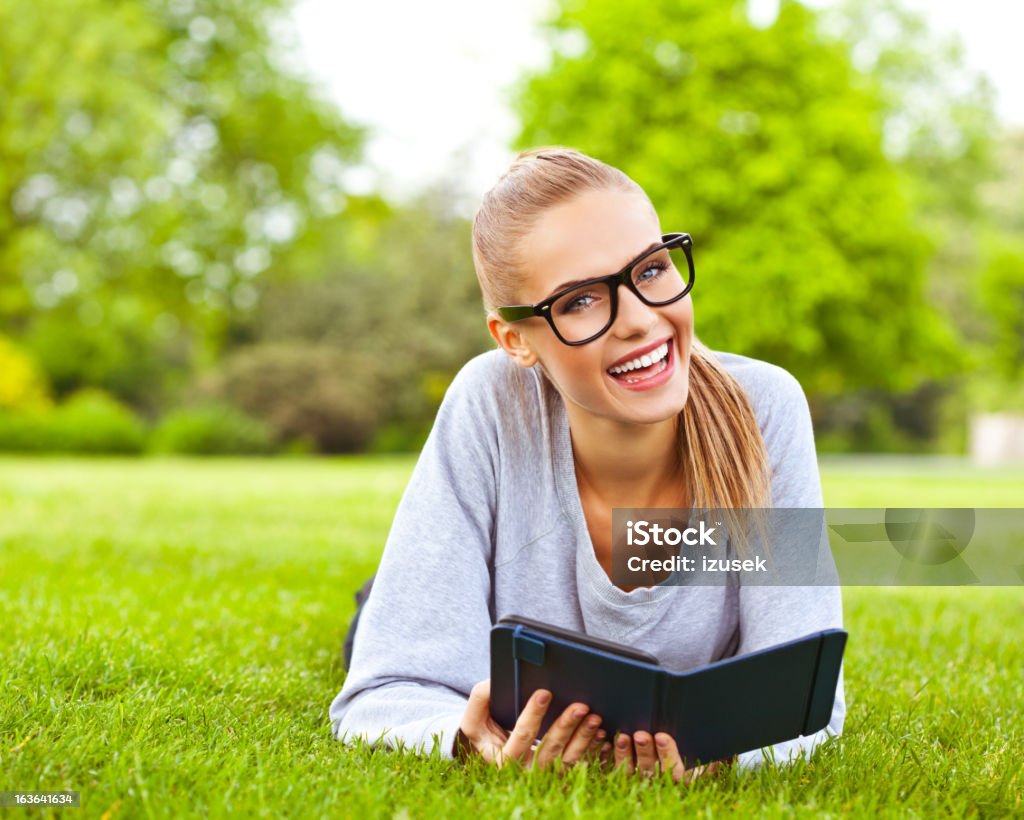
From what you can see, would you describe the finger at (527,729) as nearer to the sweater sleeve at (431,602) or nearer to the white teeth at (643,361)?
the sweater sleeve at (431,602)

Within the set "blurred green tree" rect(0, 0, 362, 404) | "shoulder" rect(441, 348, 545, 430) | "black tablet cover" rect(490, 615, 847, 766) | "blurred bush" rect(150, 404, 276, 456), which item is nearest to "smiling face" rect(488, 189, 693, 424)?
"shoulder" rect(441, 348, 545, 430)

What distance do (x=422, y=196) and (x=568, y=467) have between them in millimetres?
A: 31929

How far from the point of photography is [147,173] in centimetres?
2283

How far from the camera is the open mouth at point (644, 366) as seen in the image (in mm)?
2451

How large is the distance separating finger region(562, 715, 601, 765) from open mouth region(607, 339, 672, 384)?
31.4 inches

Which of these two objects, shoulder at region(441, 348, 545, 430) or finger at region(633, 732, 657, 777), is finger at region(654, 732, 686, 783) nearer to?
finger at region(633, 732, 657, 777)

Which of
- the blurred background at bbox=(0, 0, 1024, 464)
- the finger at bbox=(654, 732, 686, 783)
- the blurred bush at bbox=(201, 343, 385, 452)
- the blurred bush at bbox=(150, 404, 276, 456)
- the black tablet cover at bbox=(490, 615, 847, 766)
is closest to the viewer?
the black tablet cover at bbox=(490, 615, 847, 766)

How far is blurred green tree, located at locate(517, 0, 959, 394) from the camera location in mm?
17672

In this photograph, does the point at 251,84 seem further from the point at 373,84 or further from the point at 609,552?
the point at 609,552

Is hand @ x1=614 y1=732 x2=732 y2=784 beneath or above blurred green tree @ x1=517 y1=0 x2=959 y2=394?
beneath

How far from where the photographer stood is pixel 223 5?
28.3 metres

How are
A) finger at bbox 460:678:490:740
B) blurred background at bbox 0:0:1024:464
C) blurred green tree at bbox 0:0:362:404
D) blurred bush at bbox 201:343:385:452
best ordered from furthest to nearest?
blurred bush at bbox 201:343:385:452, blurred green tree at bbox 0:0:362:404, blurred background at bbox 0:0:1024:464, finger at bbox 460:678:490:740

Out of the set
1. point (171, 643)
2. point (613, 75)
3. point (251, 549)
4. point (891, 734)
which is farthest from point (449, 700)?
point (613, 75)

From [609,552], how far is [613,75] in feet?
53.2
